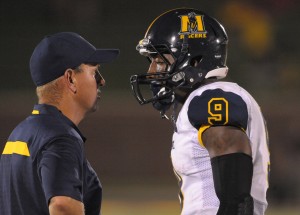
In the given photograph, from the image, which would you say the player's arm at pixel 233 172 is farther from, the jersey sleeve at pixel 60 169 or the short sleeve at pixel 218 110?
the jersey sleeve at pixel 60 169

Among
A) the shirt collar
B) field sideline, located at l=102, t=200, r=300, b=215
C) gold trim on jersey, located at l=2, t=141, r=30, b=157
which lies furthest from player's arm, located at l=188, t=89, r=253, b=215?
field sideline, located at l=102, t=200, r=300, b=215

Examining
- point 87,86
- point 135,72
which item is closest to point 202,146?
point 87,86

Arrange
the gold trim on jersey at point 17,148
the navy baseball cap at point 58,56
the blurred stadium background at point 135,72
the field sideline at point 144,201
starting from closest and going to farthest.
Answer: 1. the gold trim on jersey at point 17,148
2. the navy baseball cap at point 58,56
3. the field sideline at point 144,201
4. the blurred stadium background at point 135,72

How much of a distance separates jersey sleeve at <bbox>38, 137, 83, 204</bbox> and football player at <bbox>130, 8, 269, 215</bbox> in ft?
1.77

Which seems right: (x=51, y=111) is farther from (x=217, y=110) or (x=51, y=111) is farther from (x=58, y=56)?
(x=217, y=110)

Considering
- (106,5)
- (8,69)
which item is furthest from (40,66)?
(106,5)

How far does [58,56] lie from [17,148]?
1.13ft

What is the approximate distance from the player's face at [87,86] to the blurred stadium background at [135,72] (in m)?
6.22

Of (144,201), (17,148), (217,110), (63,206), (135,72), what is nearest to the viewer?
(63,206)

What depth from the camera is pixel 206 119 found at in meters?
2.51

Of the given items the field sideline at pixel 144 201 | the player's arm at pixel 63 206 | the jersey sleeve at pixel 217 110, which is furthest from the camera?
the field sideline at pixel 144 201

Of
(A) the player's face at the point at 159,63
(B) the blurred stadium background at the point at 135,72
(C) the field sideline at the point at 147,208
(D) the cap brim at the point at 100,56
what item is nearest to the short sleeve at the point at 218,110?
(D) the cap brim at the point at 100,56

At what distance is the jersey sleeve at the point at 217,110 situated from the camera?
249cm

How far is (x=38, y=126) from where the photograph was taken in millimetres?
2254
